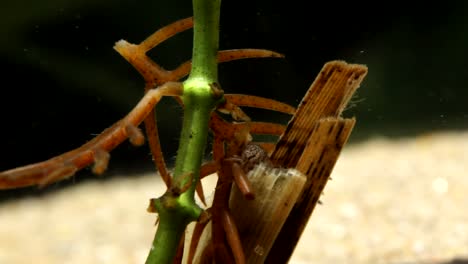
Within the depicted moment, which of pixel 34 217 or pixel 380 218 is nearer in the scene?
pixel 380 218

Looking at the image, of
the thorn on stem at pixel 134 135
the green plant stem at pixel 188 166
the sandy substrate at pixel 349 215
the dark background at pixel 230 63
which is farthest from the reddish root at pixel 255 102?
the dark background at pixel 230 63

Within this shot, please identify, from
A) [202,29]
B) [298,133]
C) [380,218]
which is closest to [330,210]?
[380,218]

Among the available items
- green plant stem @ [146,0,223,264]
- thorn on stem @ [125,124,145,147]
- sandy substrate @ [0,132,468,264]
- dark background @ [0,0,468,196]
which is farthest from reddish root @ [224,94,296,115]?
dark background @ [0,0,468,196]

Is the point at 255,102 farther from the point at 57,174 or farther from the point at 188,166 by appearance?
the point at 57,174

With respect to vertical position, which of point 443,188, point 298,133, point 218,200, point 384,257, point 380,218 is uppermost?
point 443,188

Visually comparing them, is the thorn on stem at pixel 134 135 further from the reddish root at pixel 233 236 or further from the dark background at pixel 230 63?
the dark background at pixel 230 63

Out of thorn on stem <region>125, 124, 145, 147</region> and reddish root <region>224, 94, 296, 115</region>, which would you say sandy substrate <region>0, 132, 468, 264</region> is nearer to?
reddish root <region>224, 94, 296, 115</region>

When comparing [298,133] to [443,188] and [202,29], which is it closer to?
[202,29]
